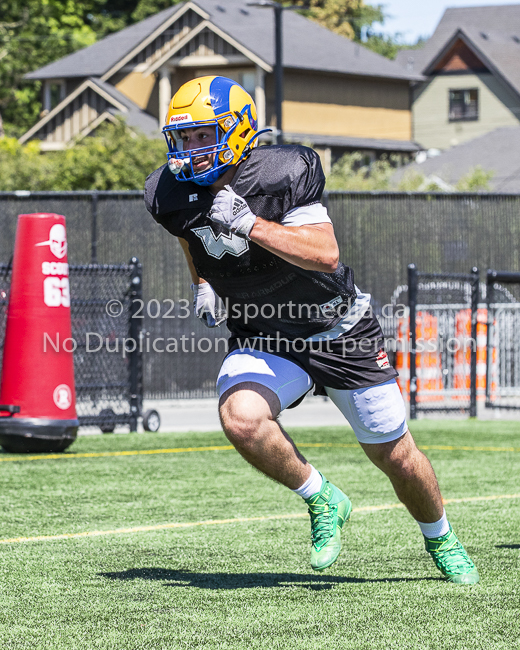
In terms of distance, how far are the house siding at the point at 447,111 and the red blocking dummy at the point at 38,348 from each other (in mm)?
40414

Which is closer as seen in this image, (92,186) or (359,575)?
(359,575)

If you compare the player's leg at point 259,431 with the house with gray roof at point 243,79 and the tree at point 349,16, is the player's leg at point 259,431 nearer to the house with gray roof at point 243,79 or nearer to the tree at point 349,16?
the house with gray roof at point 243,79

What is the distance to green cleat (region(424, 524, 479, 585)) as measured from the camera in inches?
175

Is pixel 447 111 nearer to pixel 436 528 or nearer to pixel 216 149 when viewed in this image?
pixel 436 528

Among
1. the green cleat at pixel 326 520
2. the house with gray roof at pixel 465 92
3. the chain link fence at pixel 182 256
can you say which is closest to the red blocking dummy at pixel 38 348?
the green cleat at pixel 326 520

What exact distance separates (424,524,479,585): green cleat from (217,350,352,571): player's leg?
0.41 metres

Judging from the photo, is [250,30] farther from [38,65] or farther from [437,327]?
[437,327]

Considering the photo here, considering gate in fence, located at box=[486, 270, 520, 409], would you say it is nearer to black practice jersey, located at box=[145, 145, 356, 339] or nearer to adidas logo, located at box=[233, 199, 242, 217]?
black practice jersey, located at box=[145, 145, 356, 339]

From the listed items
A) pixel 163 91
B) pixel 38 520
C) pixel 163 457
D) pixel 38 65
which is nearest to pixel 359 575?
pixel 38 520

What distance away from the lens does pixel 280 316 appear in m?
4.36

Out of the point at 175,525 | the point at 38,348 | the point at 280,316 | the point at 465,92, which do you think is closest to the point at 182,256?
the point at 38,348

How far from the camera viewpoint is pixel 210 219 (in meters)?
4.05

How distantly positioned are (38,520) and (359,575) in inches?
85.3

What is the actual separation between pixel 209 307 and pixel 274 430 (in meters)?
0.77
